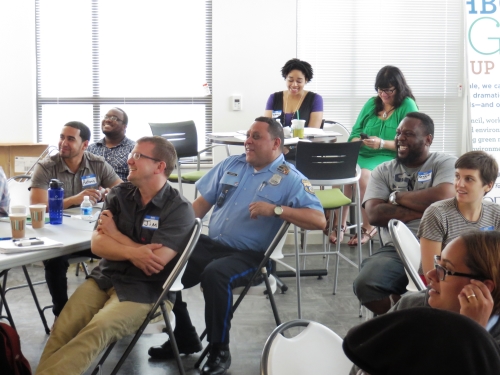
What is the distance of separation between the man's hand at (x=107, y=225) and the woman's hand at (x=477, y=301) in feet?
6.18

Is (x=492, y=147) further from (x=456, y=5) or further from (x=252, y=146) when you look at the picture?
(x=252, y=146)

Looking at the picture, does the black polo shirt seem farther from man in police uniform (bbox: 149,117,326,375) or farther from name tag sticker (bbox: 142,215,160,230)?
man in police uniform (bbox: 149,117,326,375)

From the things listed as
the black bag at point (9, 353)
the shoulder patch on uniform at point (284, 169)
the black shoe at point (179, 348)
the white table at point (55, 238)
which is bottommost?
the black shoe at point (179, 348)

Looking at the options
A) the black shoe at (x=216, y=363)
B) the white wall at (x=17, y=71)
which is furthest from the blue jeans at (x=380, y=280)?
the white wall at (x=17, y=71)

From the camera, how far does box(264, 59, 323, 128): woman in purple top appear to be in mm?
5945

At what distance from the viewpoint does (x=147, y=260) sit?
285 centimetres

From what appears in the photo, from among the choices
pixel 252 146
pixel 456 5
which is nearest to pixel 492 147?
pixel 456 5

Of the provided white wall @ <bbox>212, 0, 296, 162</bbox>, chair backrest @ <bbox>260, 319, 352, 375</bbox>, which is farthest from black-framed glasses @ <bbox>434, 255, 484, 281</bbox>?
white wall @ <bbox>212, 0, 296, 162</bbox>

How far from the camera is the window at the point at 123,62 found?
6641mm

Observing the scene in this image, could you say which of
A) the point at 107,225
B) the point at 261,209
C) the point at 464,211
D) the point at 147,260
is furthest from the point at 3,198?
the point at 464,211

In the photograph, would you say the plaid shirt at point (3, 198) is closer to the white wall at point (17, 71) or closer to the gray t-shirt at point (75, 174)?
the gray t-shirt at point (75, 174)

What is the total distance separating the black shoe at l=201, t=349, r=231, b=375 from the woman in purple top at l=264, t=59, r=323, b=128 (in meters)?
3.05

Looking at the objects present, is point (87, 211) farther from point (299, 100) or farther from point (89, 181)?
point (299, 100)

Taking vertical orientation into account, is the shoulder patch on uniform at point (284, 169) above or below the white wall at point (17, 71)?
below
